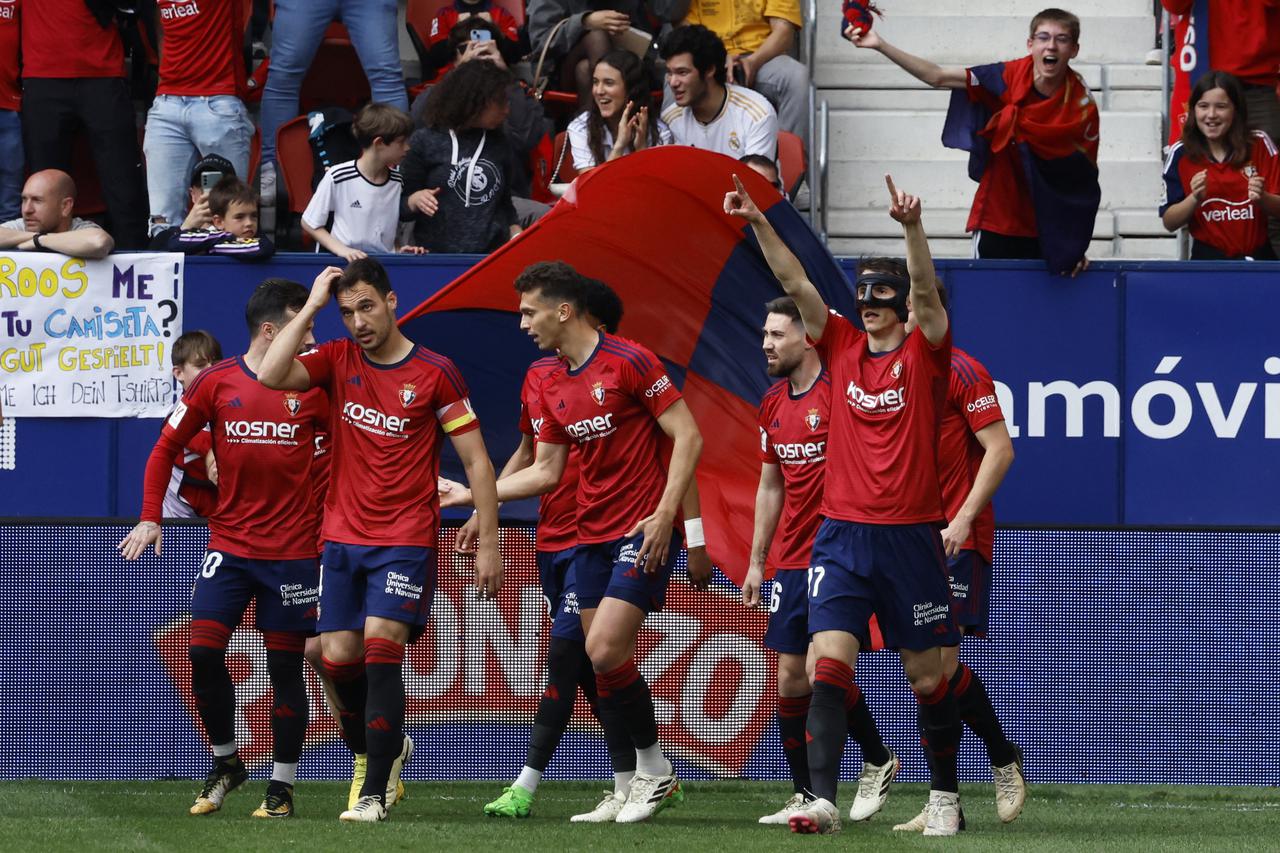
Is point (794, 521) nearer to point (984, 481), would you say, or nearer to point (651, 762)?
point (984, 481)

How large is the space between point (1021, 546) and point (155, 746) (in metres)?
4.07

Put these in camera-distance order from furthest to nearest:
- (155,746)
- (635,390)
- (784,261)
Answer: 1. (155,746)
2. (635,390)
3. (784,261)

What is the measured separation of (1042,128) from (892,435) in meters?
3.81

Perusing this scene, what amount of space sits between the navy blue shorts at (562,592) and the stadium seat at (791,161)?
14.5 feet

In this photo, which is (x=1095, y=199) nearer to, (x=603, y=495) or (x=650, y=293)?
(x=650, y=293)

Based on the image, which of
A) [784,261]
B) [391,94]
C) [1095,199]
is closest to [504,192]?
[391,94]

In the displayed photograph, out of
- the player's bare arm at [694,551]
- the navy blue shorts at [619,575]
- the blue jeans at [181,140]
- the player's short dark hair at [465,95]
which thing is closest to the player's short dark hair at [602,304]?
the player's bare arm at [694,551]

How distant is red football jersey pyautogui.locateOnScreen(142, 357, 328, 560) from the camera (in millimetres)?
7988

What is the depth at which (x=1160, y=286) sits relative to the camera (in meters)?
10.7

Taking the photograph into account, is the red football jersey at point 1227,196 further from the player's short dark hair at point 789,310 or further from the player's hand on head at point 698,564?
the player's hand on head at point 698,564

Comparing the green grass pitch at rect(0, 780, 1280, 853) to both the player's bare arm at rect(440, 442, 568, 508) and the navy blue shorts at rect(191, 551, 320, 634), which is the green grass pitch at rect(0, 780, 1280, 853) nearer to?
the navy blue shorts at rect(191, 551, 320, 634)

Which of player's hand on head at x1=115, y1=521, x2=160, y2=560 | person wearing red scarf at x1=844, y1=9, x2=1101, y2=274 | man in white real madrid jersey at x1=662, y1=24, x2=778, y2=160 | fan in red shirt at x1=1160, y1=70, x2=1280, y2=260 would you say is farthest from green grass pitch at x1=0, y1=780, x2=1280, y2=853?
man in white real madrid jersey at x1=662, y1=24, x2=778, y2=160

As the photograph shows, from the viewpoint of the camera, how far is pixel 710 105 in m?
11.3

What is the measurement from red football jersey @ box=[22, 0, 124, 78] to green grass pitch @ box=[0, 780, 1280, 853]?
4372 mm
